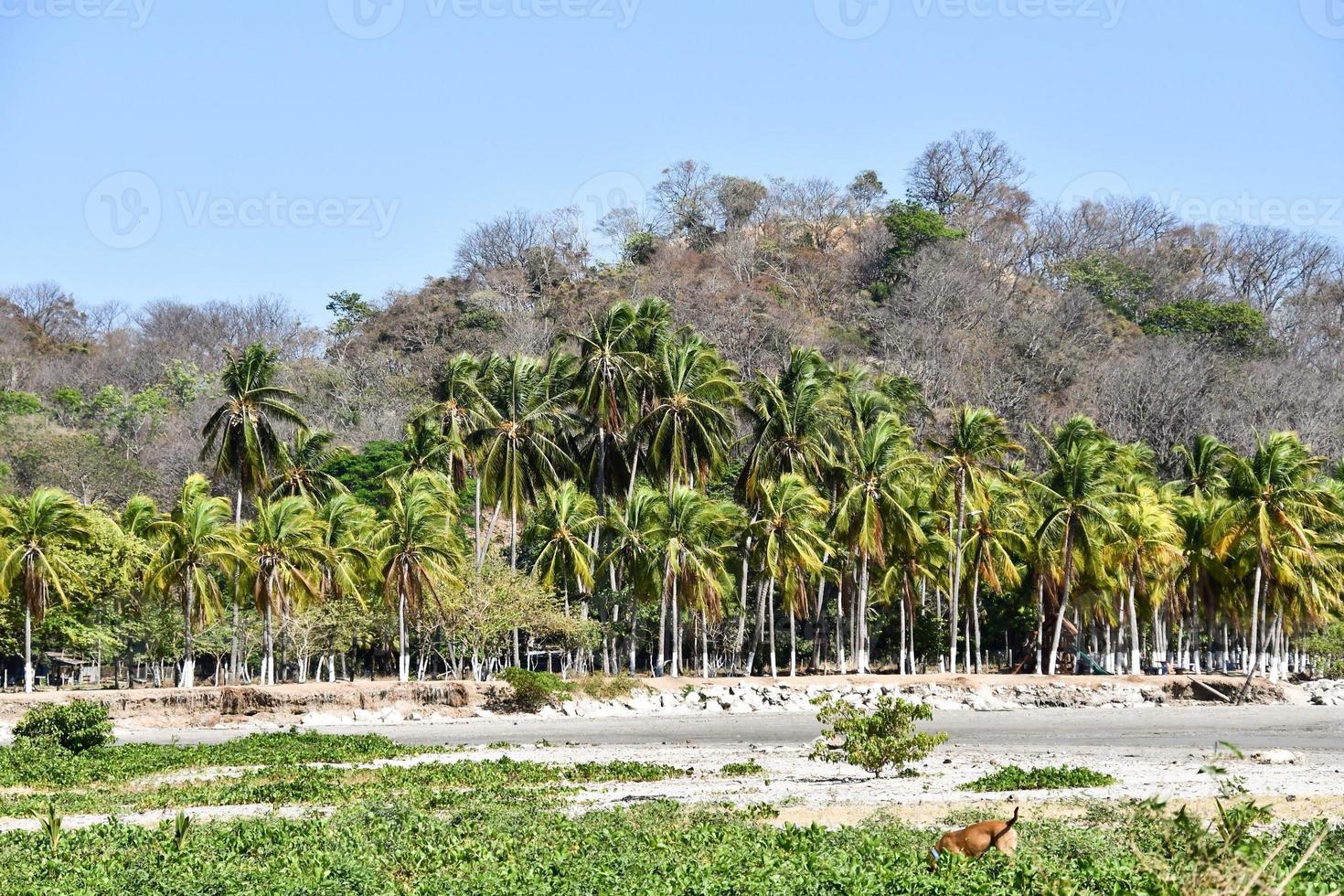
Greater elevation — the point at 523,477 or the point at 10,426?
the point at 10,426

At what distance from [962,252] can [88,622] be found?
80.0 metres

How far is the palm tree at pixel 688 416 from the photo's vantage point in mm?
60812

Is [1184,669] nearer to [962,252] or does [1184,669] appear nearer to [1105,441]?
[1105,441]

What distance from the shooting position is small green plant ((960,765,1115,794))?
72.3ft

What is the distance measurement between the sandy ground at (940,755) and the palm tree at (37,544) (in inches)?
329

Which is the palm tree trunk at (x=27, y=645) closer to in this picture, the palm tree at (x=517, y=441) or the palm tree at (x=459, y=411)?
the palm tree at (x=517, y=441)

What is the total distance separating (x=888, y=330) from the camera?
10619 centimetres

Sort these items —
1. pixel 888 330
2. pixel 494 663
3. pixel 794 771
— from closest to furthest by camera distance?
pixel 794 771 → pixel 494 663 → pixel 888 330

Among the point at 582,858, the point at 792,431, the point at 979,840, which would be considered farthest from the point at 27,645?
the point at 979,840

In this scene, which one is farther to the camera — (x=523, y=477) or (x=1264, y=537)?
(x=523, y=477)

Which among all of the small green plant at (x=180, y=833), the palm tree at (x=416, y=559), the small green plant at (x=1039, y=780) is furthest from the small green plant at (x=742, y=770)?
the palm tree at (x=416, y=559)

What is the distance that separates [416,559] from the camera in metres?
53.7

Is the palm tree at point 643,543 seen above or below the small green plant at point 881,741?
above

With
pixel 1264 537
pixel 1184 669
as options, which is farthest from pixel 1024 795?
pixel 1184 669
